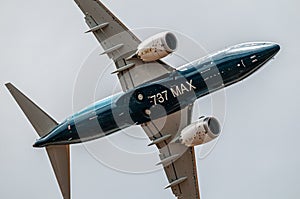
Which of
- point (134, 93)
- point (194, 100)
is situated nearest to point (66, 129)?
point (134, 93)

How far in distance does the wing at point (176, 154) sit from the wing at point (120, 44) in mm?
5161

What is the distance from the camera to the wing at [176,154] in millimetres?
76750

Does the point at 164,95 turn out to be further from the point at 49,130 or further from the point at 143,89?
the point at 49,130

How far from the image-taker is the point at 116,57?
73.0 meters

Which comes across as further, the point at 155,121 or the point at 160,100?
the point at 155,121

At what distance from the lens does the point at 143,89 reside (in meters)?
70.9

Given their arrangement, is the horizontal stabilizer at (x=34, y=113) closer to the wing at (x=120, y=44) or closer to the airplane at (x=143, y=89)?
the airplane at (x=143, y=89)

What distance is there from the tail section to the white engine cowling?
11063mm

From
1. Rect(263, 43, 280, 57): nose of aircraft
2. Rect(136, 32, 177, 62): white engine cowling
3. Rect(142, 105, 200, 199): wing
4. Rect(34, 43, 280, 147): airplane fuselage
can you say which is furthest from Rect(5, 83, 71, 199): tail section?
Rect(263, 43, 280, 57): nose of aircraft

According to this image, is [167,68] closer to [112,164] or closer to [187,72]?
[187,72]

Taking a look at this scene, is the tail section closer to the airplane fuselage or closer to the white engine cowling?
the airplane fuselage

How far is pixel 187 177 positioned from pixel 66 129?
13818 mm

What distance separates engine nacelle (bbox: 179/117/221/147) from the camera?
71000 mm

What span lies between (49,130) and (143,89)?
382 inches
